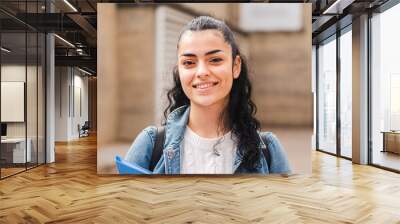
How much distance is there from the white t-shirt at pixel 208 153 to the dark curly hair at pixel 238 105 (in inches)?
7.4

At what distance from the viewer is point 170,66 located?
6.57 metres

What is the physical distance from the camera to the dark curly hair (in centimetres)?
644

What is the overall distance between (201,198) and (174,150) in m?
1.54

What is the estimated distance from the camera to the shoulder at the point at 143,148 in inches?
256

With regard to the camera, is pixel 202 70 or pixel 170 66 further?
pixel 170 66

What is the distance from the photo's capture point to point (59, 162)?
8.80 metres

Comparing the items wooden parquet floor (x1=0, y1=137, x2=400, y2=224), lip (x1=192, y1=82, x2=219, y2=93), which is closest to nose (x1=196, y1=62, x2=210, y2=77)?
lip (x1=192, y1=82, x2=219, y2=93)

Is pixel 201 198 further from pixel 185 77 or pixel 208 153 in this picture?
pixel 185 77

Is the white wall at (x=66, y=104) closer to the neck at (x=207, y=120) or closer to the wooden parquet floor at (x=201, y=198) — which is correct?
the wooden parquet floor at (x=201, y=198)

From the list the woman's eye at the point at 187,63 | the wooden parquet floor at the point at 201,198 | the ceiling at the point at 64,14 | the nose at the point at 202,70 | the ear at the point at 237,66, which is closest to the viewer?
the wooden parquet floor at the point at 201,198

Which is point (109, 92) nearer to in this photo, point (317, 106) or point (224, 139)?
point (224, 139)

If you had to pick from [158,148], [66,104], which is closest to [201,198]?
[158,148]

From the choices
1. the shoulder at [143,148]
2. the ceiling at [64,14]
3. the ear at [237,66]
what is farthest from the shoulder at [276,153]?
the ceiling at [64,14]

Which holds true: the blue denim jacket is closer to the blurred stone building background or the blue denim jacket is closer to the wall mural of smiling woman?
the wall mural of smiling woman
